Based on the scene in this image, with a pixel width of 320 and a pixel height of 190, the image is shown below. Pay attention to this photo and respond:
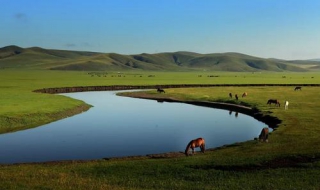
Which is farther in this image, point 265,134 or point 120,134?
point 120,134

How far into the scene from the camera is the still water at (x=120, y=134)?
111 ft

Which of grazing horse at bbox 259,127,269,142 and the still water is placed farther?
the still water

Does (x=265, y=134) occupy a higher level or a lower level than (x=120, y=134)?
higher

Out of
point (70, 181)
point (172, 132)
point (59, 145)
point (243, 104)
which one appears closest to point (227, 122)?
point (172, 132)

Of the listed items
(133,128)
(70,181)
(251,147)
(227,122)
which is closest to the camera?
(70,181)

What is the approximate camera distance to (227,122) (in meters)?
53.2

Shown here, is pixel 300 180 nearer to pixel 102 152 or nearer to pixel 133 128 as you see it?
pixel 102 152

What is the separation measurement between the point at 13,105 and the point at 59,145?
2482 centimetres

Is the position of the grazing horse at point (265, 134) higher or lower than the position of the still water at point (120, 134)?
higher

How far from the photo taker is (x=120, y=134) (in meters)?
43.1

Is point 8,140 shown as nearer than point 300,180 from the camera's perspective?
No

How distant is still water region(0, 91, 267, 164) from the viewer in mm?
33844

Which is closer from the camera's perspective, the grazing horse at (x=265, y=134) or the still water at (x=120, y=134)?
the grazing horse at (x=265, y=134)

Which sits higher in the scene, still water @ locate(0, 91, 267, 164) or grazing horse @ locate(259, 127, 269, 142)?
grazing horse @ locate(259, 127, 269, 142)
